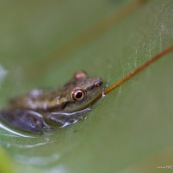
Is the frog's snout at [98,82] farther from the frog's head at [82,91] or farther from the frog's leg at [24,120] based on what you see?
the frog's leg at [24,120]

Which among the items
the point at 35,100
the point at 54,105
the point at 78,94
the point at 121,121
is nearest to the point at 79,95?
the point at 78,94

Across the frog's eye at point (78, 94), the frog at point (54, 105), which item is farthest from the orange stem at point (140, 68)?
the frog's eye at point (78, 94)

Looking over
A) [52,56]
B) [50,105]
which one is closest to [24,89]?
[52,56]

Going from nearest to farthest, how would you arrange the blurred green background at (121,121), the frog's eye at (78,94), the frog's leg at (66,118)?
the blurred green background at (121,121)
the frog's leg at (66,118)
the frog's eye at (78,94)

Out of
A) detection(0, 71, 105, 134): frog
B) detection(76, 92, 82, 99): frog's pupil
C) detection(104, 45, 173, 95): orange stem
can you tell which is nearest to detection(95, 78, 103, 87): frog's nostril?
detection(0, 71, 105, 134): frog

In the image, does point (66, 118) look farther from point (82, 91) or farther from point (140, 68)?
point (140, 68)

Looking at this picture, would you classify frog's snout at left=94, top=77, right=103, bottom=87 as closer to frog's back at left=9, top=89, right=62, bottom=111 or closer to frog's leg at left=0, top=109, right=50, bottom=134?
frog's leg at left=0, top=109, right=50, bottom=134
